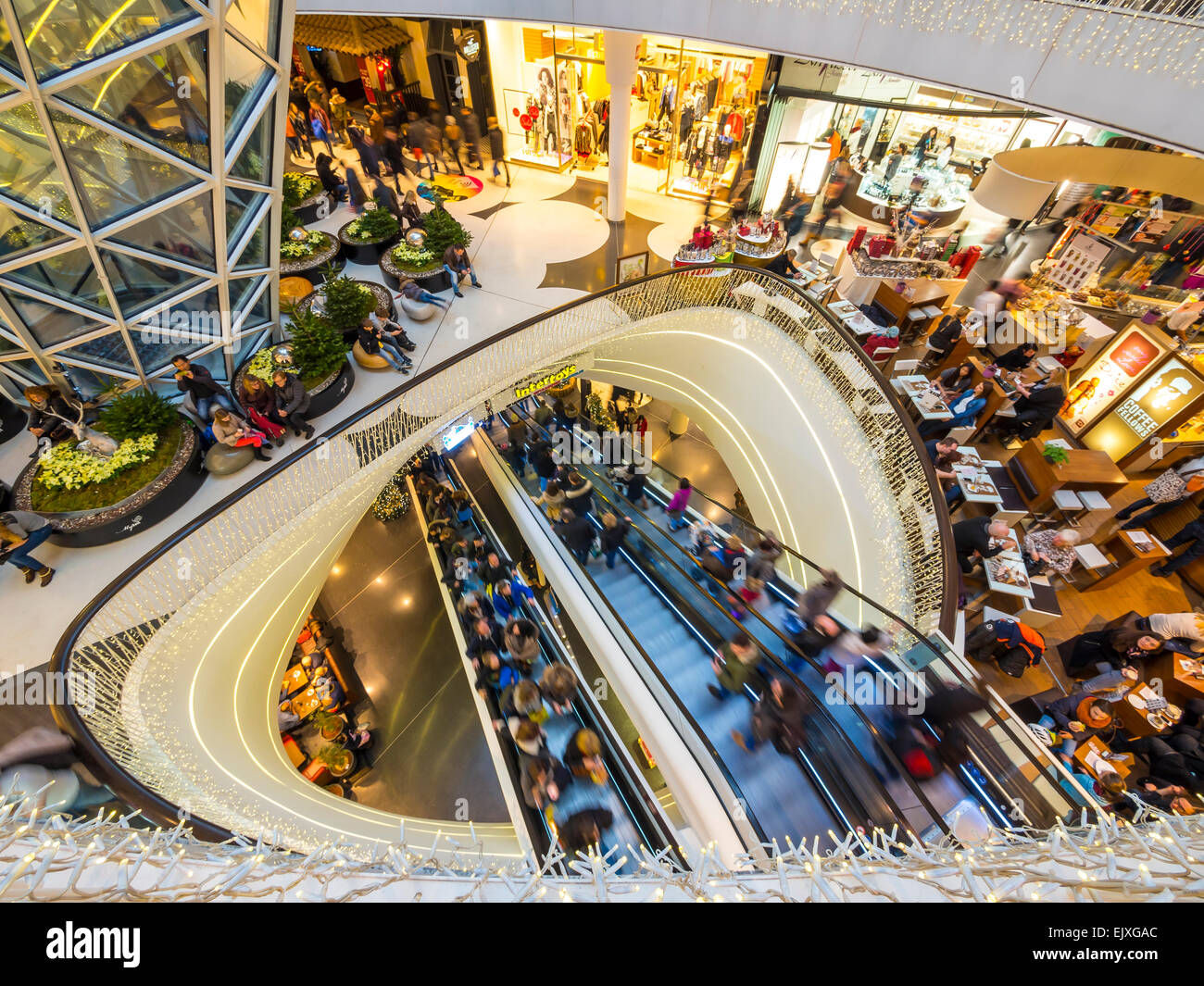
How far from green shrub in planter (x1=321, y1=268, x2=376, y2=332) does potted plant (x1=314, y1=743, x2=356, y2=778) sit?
7083mm

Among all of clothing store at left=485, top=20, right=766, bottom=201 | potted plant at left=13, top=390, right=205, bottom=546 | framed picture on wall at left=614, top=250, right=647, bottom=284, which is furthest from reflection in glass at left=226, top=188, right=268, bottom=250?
clothing store at left=485, top=20, right=766, bottom=201

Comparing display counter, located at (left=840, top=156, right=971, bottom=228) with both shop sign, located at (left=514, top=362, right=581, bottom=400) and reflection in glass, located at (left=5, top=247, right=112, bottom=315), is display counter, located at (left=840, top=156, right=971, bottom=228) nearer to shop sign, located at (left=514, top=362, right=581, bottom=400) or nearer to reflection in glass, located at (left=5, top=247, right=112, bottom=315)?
shop sign, located at (left=514, top=362, right=581, bottom=400)

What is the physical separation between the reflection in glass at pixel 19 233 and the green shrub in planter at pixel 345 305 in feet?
9.40

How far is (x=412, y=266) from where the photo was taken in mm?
9297

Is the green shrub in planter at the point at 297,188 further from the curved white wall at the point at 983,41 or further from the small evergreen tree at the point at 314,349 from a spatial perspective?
the small evergreen tree at the point at 314,349

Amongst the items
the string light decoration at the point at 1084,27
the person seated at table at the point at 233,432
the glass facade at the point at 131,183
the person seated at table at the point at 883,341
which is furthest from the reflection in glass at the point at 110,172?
the person seated at table at the point at 883,341

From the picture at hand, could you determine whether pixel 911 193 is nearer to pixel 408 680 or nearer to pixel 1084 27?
pixel 1084 27

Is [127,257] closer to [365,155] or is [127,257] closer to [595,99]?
[365,155]

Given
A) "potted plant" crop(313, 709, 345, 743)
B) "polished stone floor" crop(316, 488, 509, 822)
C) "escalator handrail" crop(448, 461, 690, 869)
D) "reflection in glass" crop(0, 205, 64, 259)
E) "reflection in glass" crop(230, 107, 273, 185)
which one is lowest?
"polished stone floor" crop(316, 488, 509, 822)

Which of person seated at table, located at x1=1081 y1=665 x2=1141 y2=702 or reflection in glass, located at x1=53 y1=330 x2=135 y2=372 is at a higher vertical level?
reflection in glass, located at x1=53 y1=330 x2=135 y2=372

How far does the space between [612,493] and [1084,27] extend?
7553 mm

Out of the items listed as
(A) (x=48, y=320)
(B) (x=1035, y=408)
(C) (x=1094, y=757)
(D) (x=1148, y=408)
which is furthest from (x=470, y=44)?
(C) (x=1094, y=757)

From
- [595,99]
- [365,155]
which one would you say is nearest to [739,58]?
[595,99]

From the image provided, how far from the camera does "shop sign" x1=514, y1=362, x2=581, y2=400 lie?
30.5 feet
